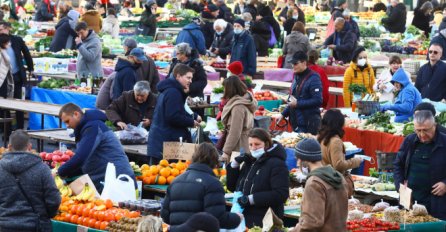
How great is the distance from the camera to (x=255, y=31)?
88.8 ft

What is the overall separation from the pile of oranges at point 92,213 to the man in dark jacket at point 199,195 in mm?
1423

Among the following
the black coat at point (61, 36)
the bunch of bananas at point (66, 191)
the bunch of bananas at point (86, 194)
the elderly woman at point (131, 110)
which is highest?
the elderly woman at point (131, 110)

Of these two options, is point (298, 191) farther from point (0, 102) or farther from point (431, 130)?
point (0, 102)

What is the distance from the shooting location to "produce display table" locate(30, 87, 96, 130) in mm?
19812

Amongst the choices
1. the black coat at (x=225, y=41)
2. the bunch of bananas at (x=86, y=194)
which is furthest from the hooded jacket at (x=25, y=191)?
the black coat at (x=225, y=41)

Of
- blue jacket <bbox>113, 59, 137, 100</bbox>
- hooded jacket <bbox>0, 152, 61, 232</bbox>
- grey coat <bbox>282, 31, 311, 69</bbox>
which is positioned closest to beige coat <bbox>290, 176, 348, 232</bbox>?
hooded jacket <bbox>0, 152, 61, 232</bbox>

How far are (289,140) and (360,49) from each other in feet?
10.7

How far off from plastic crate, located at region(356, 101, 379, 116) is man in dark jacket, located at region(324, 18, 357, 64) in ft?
24.3

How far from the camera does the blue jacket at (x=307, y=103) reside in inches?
642

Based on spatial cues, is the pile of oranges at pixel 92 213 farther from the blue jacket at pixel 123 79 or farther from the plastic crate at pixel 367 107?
the plastic crate at pixel 367 107

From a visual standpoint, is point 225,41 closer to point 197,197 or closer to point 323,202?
point 197,197

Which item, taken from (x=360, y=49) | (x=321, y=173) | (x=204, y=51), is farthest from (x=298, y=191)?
(x=204, y=51)

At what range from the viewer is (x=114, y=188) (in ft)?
39.9

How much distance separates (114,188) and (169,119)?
7.23 ft
